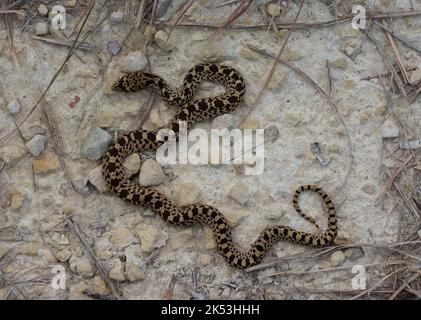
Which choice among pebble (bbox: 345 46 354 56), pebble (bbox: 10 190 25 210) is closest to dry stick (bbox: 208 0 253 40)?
pebble (bbox: 345 46 354 56)

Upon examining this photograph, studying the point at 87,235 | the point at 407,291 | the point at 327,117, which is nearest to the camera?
the point at 407,291

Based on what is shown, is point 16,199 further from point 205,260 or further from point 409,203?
point 409,203

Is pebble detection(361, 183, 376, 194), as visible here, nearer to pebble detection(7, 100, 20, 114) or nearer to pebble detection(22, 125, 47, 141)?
pebble detection(22, 125, 47, 141)

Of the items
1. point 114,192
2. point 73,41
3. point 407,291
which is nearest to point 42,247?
point 114,192

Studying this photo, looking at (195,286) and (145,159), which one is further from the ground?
(145,159)

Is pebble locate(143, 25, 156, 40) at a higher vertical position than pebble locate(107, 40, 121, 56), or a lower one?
higher

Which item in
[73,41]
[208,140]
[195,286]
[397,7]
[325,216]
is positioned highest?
[397,7]

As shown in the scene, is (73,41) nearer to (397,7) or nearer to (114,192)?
(114,192)
